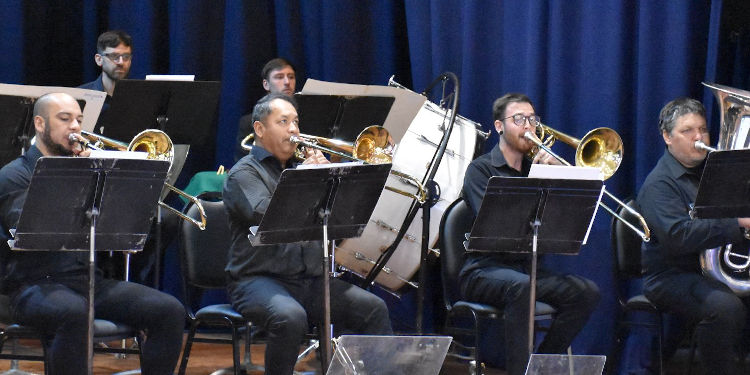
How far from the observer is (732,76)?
6363mm

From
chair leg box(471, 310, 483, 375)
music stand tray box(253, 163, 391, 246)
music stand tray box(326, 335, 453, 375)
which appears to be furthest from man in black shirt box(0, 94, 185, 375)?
chair leg box(471, 310, 483, 375)

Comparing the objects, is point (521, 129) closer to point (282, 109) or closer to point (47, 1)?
point (282, 109)

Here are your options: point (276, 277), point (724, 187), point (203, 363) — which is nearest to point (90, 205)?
point (276, 277)

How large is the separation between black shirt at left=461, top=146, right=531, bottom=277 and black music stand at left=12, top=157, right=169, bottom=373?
164 centimetres

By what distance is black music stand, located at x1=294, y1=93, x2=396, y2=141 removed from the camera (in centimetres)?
612

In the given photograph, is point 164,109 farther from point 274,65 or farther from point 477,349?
point 477,349

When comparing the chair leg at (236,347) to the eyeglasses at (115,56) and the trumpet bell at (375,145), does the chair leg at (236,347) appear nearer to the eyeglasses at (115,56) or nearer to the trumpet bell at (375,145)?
the trumpet bell at (375,145)

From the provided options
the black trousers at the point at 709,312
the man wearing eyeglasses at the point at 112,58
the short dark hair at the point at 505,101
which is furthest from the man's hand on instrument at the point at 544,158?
the man wearing eyeglasses at the point at 112,58

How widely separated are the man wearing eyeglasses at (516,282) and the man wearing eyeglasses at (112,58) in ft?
8.25

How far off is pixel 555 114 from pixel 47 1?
3.75m

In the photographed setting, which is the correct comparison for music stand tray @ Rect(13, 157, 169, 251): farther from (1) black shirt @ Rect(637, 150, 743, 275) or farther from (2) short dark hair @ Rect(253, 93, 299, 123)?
(1) black shirt @ Rect(637, 150, 743, 275)

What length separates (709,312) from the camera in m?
5.22

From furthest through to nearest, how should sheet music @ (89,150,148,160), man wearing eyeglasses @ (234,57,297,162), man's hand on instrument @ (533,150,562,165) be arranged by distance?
man wearing eyeglasses @ (234,57,297,162) < man's hand on instrument @ (533,150,562,165) < sheet music @ (89,150,148,160)

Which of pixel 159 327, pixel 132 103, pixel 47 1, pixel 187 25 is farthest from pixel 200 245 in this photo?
pixel 47 1
